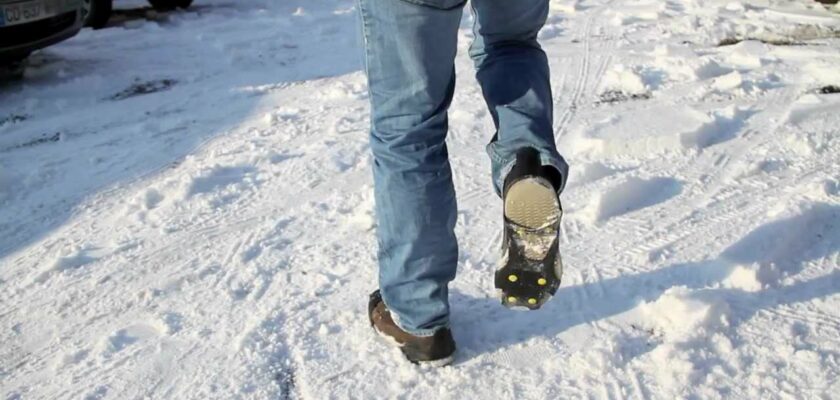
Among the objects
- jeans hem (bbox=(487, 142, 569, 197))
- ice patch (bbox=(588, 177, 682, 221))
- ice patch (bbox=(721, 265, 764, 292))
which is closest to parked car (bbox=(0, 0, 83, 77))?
ice patch (bbox=(588, 177, 682, 221))

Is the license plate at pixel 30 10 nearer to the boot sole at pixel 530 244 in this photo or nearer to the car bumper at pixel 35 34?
the car bumper at pixel 35 34

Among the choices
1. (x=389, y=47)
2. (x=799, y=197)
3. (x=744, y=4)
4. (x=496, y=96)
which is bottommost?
(x=744, y=4)

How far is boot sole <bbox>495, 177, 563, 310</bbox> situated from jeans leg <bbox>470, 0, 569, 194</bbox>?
0.33 ft

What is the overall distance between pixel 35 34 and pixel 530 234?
4265 mm

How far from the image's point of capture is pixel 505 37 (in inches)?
83.6

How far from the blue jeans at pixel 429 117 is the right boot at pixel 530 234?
48 mm

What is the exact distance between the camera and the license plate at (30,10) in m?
4.88

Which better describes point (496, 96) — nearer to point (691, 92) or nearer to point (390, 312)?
point (390, 312)

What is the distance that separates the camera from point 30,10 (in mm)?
5031

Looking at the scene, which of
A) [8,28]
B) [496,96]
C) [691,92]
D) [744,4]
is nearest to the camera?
[496,96]

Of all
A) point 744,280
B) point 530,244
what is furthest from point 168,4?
point 530,244

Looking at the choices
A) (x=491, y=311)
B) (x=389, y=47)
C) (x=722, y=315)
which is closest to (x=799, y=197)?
(x=722, y=315)

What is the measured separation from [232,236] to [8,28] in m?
2.79

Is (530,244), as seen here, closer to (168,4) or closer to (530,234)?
(530,234)
